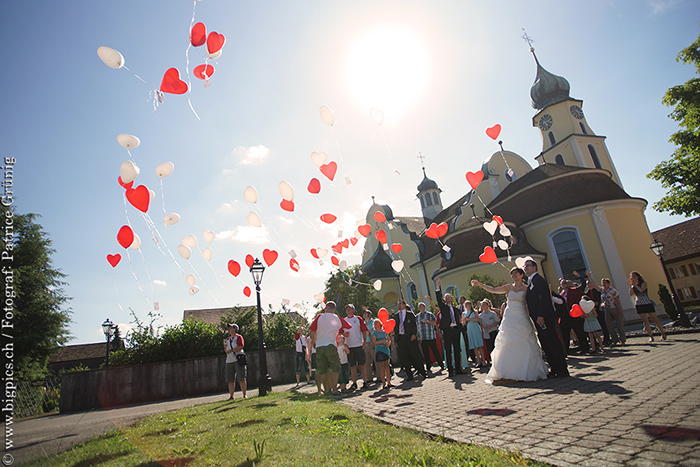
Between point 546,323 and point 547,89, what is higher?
point 547,89

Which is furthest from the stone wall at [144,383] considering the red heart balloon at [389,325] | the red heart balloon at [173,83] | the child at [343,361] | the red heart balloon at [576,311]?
the red heart balloon at [576,311]

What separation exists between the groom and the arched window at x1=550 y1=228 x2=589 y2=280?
2071 cm

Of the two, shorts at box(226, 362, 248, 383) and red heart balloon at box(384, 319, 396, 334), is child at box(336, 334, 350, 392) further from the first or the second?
shorts at box(226, 362, 248, 383)

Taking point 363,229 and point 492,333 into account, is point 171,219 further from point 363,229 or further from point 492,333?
point 492,333

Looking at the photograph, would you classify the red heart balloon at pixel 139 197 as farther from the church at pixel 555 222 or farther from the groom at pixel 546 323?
the church at pixel 555 222

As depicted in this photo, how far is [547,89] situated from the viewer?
118 feet

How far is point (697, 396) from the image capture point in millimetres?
3930

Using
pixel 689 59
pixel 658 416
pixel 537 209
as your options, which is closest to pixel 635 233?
pixel 537 209

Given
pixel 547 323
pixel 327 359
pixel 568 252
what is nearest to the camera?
pixel 547 323

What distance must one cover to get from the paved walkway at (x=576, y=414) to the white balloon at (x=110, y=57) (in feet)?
18.5

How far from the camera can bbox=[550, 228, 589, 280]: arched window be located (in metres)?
23.9

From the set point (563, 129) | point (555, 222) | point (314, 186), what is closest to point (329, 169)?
point (314, 186)

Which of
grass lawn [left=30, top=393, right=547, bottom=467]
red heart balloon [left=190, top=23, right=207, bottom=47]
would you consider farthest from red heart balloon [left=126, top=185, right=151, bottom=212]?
grass lawn [left=30, top=393, right=547, bottom=467]

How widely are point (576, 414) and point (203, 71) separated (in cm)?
783
